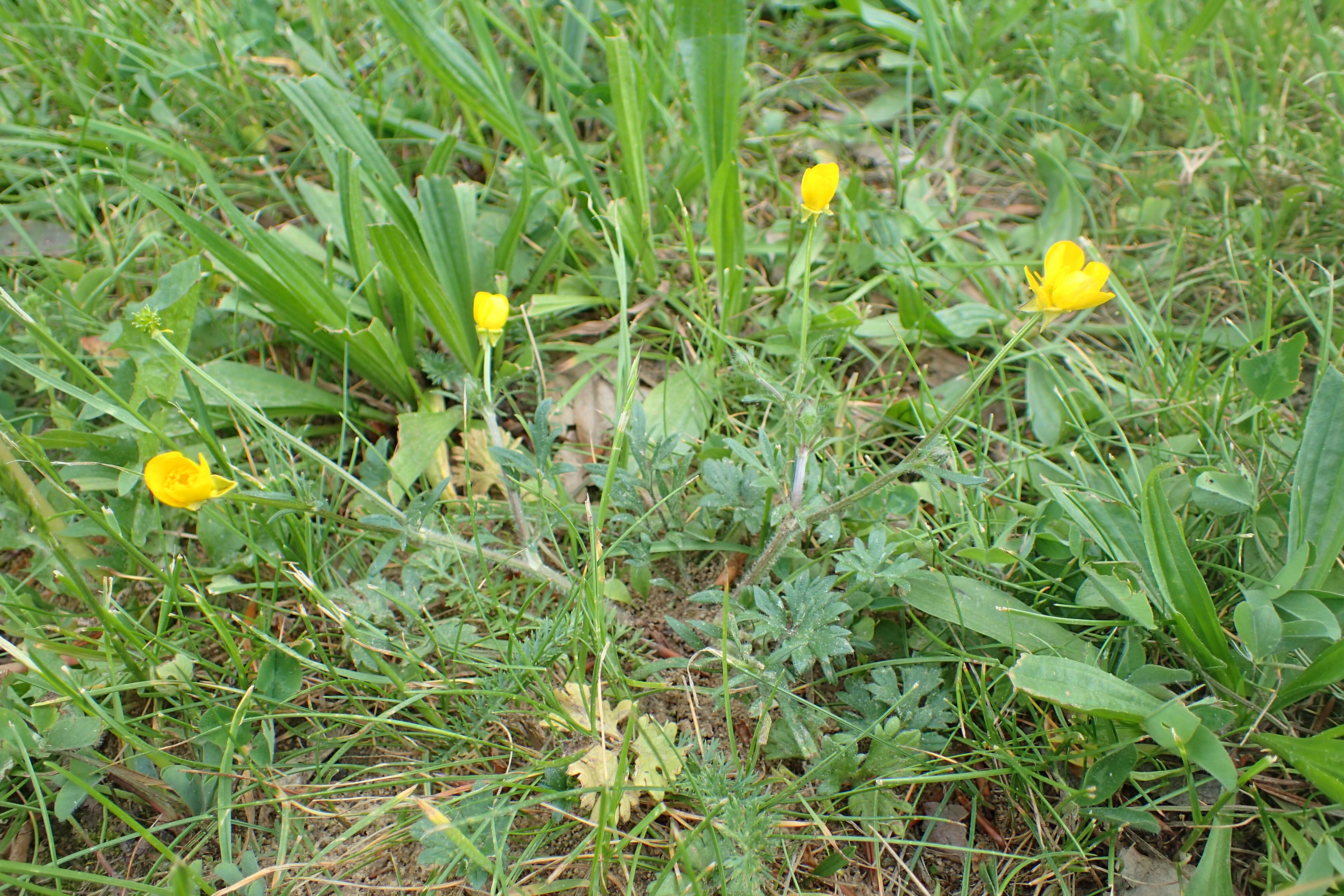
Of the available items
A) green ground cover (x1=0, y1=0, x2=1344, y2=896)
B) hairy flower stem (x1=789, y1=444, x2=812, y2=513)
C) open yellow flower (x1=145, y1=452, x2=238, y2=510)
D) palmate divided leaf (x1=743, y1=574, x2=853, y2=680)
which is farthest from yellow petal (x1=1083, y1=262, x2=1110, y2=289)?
open yellow flower (x1=145, y1=452, x2=238, y2=510)

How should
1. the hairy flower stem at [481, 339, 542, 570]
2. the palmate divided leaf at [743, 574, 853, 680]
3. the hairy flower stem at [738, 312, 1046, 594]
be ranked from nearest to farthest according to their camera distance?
1. the hairy flower stem at [738, 312, 1046, 594]
2. the palmate divided leaf at [743, 574, 853, 680]
3. the hairy flower stem at [481, 339, 542, 570]

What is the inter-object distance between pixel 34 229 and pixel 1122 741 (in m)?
2.72

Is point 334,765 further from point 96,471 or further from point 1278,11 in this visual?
point 1278,11

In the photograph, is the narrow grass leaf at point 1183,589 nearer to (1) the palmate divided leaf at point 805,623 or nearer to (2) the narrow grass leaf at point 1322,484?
(2) the narrow grass leaf at point 1322,484

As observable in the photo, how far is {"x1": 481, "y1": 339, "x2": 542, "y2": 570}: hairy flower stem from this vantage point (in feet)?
4.72

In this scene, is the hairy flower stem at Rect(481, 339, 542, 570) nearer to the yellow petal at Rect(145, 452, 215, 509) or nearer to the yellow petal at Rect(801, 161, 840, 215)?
the yellow petal at Rect(145, 452, 215, 509)

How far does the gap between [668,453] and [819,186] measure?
21.5 inches

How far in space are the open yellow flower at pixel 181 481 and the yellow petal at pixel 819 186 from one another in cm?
99

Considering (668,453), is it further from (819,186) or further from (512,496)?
(819,186)

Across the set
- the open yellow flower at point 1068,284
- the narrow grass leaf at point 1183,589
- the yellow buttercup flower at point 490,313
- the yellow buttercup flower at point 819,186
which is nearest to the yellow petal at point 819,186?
the yellow buttercup flower at point 819,186

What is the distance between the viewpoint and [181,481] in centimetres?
121

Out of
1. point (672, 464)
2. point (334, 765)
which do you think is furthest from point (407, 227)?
point (334, 765)

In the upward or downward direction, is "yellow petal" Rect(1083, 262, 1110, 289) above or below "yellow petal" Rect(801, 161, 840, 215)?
below

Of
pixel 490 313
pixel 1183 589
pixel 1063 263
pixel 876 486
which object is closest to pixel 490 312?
pixel 490 313
